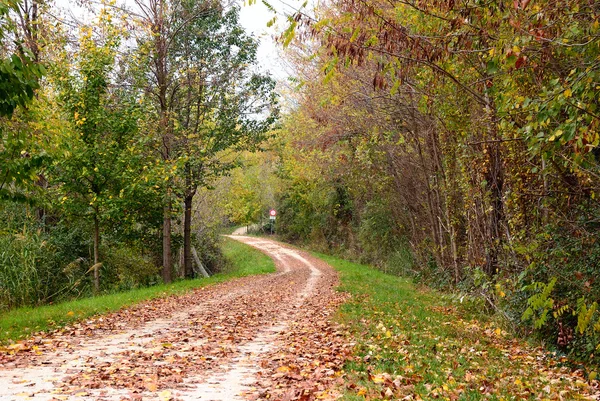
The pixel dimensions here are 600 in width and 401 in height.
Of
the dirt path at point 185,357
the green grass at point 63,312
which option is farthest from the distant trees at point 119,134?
the dirt path at point 185,357

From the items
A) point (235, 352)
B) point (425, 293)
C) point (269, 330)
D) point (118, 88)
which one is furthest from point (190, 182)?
point (235, 352)

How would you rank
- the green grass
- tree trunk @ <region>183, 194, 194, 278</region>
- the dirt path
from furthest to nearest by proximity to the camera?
1. tree trunk @ <region>183, 194, 194, 278</region>
2. the green grass
3. the dirt path

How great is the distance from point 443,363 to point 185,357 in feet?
11.8

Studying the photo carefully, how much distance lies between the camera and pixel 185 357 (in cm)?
781

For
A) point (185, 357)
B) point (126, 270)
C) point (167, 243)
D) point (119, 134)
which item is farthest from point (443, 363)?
point (126, 270)

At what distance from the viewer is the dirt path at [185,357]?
19.2 ft

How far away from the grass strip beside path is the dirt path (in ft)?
1.47

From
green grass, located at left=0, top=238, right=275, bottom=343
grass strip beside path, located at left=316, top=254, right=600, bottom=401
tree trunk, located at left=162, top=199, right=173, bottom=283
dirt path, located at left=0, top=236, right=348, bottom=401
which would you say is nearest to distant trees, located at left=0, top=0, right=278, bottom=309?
tree trunk, located at left=162, top=199, right=173, bottom=283

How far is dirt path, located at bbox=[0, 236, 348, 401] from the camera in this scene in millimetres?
5863

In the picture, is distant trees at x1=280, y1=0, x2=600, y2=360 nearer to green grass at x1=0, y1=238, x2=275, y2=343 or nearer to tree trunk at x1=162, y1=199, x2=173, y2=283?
green grass at x1=0, y1=238, x2=275, y2=343

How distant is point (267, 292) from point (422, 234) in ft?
29.7

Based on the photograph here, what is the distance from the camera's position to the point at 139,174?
17828 millimetres

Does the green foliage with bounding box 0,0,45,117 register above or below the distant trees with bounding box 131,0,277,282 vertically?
below

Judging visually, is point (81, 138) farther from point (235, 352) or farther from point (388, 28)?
point (388, 28)
